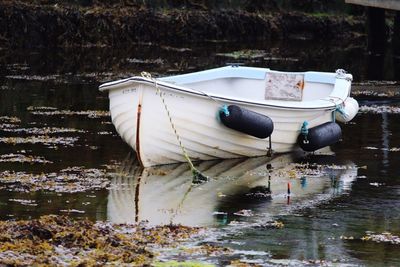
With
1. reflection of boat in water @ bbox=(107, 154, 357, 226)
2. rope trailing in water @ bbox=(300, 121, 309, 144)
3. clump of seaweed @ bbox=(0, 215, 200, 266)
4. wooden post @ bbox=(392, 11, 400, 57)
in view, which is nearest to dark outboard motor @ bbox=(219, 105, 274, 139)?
reflection of boat in water @ bbox=(107, 154, 357, 226)

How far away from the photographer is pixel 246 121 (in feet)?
50.7

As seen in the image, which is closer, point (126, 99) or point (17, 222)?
point (17, 222)

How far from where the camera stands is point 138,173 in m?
14.7

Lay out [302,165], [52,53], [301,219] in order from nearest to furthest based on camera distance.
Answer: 1. [301,219]
2. [302,165]
3. [52,53]

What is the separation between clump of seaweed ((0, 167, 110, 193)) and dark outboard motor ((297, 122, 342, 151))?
3.46 m

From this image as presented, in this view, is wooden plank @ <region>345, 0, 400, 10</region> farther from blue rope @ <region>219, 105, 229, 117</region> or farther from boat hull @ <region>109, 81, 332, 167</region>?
blue rope @ <region>219, 105, 229, 117</region>

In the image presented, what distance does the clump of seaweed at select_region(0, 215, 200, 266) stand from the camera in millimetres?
9492

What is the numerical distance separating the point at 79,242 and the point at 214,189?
402cm

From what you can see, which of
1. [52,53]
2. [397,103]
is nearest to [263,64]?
[52,53]

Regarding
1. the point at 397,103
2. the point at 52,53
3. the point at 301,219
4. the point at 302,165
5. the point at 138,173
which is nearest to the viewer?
the point at 301,219

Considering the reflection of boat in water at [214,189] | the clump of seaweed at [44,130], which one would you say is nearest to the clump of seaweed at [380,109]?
the reflection of boat in water at [214,189]

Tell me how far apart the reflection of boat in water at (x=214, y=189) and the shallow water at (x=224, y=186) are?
1 centimetres

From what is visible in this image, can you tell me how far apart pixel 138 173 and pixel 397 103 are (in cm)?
949

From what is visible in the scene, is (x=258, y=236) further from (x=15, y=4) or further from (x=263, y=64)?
(x=15, y=4)
